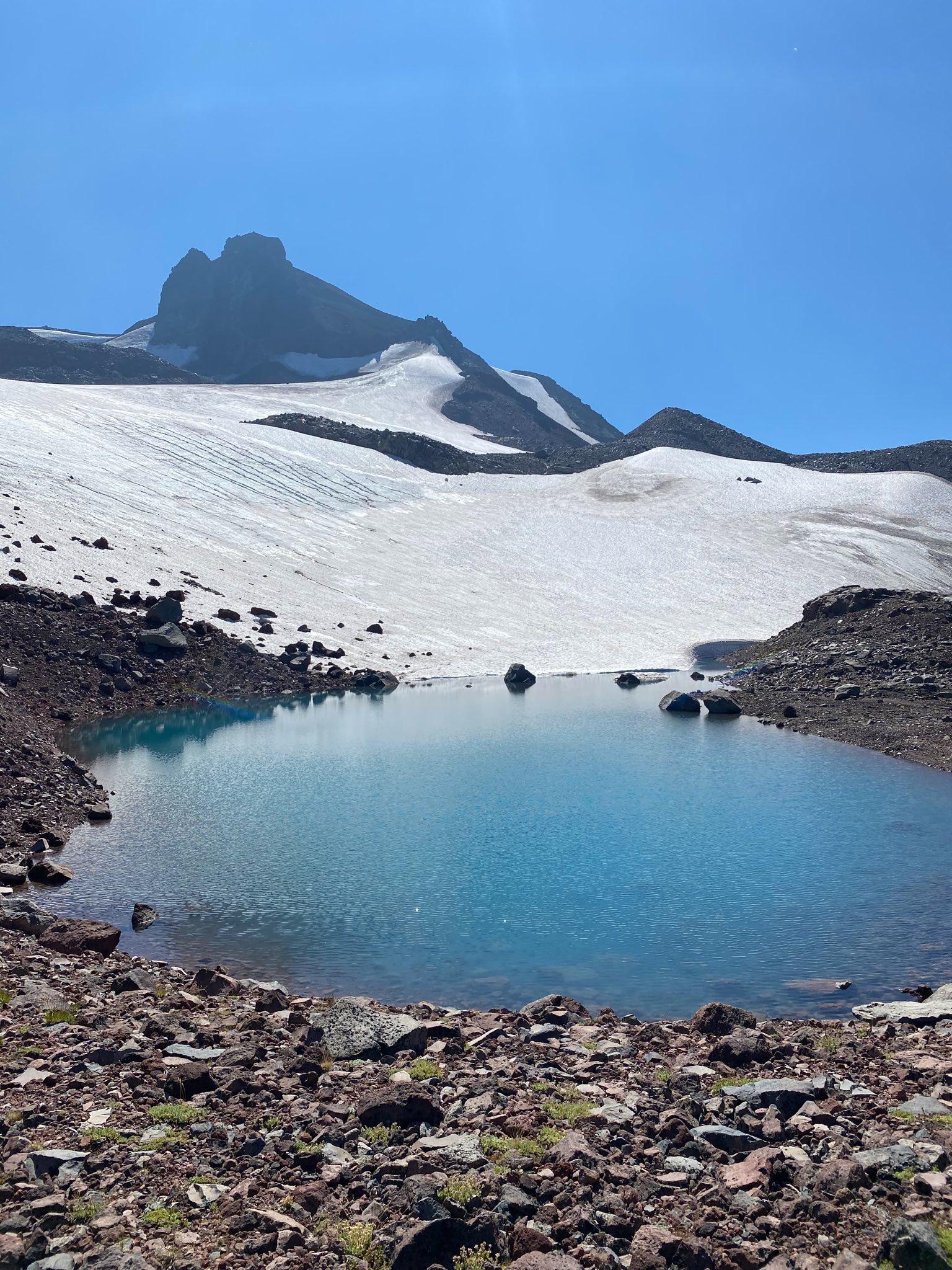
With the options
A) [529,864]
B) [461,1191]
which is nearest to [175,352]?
[529,864]

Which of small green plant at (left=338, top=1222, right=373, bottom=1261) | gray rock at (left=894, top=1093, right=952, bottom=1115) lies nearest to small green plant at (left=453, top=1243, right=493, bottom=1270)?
small green plant at (left=338, top=1222, right=373, bottom=1261)

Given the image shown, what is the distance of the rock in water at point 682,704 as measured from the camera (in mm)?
38969

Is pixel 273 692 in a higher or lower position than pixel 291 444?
lower

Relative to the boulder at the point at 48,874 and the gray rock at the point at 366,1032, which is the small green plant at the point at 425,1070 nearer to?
the gray rock at the point at 366,1032

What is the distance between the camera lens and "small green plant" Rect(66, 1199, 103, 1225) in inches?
251

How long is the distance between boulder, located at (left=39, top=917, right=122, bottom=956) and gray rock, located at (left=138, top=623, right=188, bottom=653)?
90.8ft

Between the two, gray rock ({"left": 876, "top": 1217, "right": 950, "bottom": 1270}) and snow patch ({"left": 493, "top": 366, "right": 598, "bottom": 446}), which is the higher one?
snow patch ({"left": 493, "top": 366, "right": 598, "bottom": 446})

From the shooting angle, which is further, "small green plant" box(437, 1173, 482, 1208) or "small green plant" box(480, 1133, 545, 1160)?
"small green plant" box(480, 1133, 545, 1160)

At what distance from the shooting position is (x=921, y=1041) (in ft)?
34.1

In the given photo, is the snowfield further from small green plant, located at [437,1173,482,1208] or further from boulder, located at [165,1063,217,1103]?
small green plant, located at [437,1173,482,1208]

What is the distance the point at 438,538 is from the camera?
230 ft

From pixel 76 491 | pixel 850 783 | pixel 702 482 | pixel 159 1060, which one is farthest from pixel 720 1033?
pixel 702 482

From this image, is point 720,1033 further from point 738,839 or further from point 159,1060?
point 738,839

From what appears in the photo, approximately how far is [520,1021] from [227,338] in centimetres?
19562
